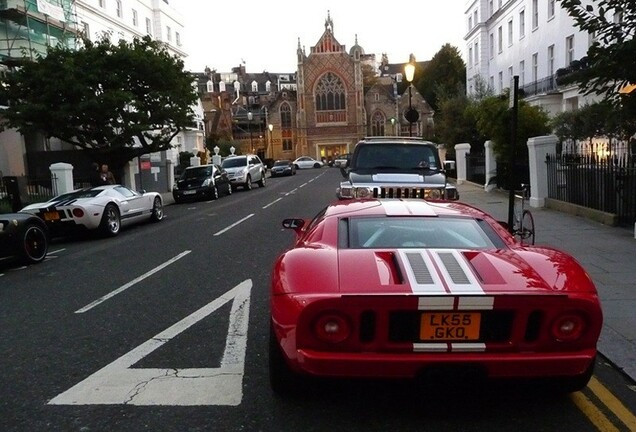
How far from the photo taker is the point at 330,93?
8556 centimetres

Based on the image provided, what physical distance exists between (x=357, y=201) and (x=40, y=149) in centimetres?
3120

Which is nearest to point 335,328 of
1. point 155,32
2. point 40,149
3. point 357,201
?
point 357,201

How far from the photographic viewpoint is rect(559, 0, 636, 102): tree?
A: 739cm

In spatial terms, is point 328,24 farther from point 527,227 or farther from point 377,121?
point 527,227

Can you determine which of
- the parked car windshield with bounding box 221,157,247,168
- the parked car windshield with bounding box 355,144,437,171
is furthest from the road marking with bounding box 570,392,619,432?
the parked car windshield with bounding box 221,157,247,168

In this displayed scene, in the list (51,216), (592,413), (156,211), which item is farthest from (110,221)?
(592,413)

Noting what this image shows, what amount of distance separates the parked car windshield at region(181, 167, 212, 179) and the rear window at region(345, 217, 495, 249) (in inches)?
815

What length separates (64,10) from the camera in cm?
3328

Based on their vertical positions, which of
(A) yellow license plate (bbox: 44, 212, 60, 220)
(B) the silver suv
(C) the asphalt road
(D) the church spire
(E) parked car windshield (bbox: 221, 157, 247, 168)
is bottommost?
(C) the asphalt road

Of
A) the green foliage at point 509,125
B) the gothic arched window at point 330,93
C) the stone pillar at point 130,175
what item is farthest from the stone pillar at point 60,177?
the gothic arched window at point 330,93

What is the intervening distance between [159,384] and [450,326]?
88.4 inches

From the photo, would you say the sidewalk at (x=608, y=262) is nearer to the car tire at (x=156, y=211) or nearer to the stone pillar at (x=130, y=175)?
the car tire at (x=156, y=211)

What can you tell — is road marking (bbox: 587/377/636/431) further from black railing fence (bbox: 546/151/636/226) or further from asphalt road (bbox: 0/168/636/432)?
black railing fence (bbox: 546/151/636/226)

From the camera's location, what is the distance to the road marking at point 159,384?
389 centimetres
